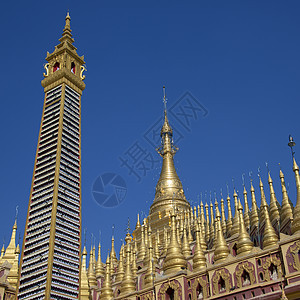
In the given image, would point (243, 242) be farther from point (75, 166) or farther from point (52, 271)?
point (75, 166)

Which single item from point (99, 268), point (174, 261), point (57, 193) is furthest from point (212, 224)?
point (57, 193)

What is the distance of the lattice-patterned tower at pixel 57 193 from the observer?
→ 34.7 metres

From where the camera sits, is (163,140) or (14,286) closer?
(14,286)

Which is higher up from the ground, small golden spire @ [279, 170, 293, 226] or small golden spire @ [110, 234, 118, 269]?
small golden spire @ [110, 234, 118, 269]

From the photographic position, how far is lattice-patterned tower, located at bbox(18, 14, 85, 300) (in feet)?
114

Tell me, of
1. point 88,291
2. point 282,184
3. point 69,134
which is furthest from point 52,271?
point 282,184

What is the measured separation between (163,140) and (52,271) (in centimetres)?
3804

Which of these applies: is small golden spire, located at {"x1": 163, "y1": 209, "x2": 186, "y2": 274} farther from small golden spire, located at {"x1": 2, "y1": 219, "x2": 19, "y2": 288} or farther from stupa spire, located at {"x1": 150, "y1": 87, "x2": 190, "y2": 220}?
stupa spire, located at {"x1": 150, "y1": 87, "x2": 190, "y2": 220}

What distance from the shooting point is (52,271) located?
34125 millimetres

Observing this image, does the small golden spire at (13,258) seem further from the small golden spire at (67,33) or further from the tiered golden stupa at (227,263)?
the small golden spire at (67,33)

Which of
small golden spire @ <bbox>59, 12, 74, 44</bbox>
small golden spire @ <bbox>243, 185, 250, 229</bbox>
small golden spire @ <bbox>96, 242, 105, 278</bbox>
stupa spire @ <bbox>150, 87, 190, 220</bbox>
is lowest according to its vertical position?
small golden spire @ <bbox>96, 242, 105, 278</bbox>

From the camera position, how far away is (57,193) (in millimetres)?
38094

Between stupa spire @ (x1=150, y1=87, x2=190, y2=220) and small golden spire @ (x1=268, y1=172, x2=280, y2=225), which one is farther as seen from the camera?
stupa spire @ (x1=150, y1=87, x2=190, y2=220)

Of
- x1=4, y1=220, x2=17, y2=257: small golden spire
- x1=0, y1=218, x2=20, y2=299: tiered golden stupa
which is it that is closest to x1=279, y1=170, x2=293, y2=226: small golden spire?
x1=0, y1=218, x2=20, y2=299: tiered golden stupa
